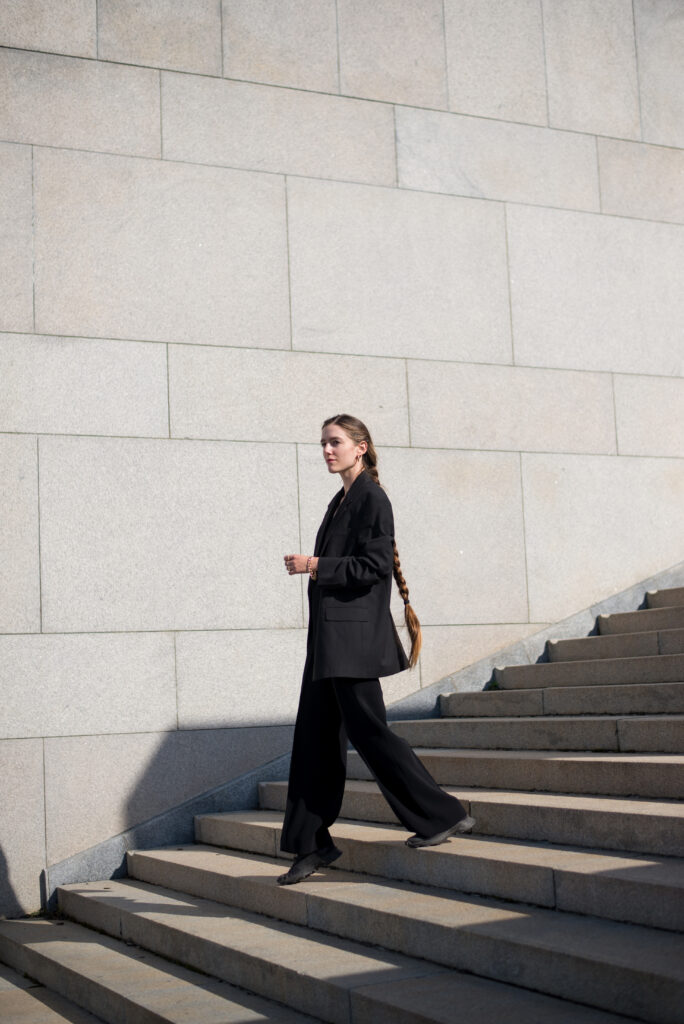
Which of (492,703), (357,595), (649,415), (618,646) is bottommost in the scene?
(492,703)

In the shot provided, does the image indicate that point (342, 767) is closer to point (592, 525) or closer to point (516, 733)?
point (516, 733)

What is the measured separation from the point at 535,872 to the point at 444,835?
69cm

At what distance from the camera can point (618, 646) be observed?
780 cm

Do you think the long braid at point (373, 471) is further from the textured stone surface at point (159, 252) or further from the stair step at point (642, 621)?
the textured stone surface at point (159, 252)

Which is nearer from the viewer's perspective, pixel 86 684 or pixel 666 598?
pixel 86 684

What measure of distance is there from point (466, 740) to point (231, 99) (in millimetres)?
4690

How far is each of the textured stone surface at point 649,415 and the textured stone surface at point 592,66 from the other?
2054 millimetres

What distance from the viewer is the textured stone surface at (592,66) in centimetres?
977

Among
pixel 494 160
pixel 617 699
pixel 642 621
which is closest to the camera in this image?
pixel 617 699

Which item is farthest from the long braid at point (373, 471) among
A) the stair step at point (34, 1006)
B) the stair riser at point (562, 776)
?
the stair step at point (34, 1006)

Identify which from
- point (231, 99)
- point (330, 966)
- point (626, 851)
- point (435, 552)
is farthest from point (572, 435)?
point (330, 966)

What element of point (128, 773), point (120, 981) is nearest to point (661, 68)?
point (128, 773)

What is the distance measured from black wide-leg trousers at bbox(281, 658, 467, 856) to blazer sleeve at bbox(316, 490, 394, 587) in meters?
0.43

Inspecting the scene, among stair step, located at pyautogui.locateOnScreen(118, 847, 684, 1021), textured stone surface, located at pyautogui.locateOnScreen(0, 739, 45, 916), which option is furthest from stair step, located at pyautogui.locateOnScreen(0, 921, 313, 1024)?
stair step, located at pyautogui.locateOnScreen(118, 847, 684, 1021)
